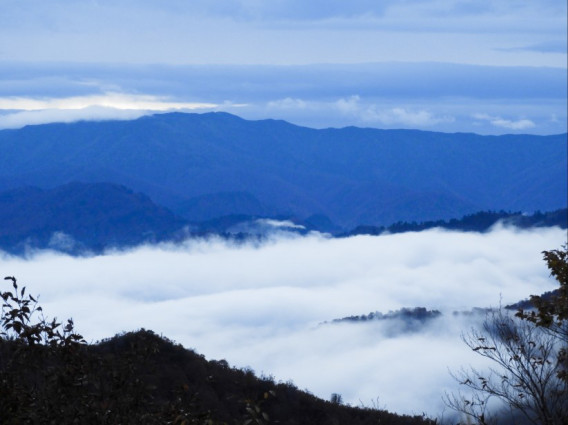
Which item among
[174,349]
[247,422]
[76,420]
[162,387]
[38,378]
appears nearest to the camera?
[247,422]

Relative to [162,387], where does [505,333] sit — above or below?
below

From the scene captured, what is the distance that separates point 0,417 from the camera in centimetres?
990

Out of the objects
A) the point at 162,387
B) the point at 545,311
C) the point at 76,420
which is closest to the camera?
the point at 76,420

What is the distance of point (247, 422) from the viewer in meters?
9.59

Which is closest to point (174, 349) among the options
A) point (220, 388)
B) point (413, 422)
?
point (220, 388)

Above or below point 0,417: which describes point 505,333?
above

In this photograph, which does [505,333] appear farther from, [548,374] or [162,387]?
[162,387]

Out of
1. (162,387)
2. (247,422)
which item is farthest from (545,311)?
(162,387)

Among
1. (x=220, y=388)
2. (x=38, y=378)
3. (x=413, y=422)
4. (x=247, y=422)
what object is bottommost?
(x=247, y=422)

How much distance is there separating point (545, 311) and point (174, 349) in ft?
144

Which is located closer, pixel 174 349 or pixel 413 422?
A: pixel 413 422

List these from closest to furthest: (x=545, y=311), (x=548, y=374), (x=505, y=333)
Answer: (x=545, y=311) < (x=548, y=374) < (x=505, y=333)

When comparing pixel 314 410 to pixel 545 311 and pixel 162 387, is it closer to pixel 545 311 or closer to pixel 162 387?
pixel 162 387

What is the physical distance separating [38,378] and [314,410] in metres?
42.1
